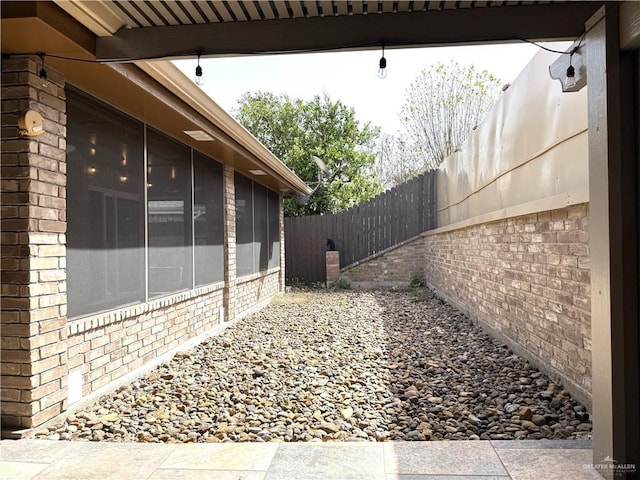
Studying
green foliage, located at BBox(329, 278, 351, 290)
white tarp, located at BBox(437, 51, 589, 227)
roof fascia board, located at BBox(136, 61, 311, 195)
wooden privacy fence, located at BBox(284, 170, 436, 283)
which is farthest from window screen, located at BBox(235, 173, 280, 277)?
white tarp, located at BBox(437, 51, 589, 227)

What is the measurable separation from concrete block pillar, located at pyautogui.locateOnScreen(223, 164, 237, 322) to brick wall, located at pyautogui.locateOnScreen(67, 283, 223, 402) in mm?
853

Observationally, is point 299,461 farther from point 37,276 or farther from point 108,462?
point 37,276

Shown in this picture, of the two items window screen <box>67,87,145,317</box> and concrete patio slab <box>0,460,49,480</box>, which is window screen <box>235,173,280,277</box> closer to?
window screen <box>67,87,145,317</box>

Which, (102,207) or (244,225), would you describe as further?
(244,225)

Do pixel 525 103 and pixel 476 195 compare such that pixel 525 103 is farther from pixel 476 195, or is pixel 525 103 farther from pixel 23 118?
pixel 23 118

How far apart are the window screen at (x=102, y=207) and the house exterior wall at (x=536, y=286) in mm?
3794

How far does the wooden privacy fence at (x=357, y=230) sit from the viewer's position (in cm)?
1263

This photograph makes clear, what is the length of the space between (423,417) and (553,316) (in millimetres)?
1493

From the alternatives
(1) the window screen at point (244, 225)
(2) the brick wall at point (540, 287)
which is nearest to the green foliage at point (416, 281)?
(2) the brick wall at point (540, 287)

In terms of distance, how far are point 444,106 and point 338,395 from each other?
48.4 ft

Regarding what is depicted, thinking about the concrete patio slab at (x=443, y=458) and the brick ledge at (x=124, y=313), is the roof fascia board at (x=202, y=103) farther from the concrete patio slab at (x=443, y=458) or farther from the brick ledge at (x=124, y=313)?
the concrete patio slab at (x=443, y=458)

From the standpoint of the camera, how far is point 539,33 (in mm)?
2656

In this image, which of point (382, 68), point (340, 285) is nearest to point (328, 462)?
point (382, 68)

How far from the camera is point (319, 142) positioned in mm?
20031
